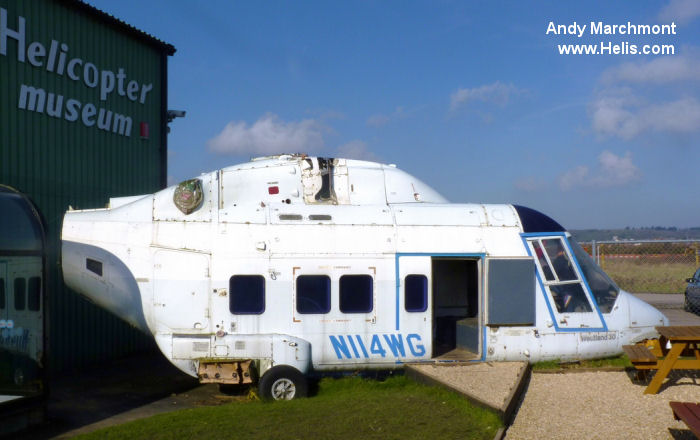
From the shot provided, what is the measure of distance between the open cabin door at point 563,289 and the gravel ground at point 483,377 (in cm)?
108

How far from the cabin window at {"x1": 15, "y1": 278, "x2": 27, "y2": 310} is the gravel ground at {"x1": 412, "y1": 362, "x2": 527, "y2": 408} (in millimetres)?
5867

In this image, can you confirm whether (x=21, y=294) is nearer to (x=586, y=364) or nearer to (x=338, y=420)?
(x=338, y=420)

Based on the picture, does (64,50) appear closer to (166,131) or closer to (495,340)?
(166,131)

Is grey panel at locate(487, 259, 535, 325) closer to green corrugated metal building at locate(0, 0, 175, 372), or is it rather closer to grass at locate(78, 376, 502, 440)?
grass at locate(78, 376, 502, 440)

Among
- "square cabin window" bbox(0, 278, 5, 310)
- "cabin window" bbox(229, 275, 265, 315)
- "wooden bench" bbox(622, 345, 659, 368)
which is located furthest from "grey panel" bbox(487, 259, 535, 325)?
"square cabin window" bbox(0, 278, 5, 310)

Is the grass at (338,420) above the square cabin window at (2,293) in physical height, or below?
below

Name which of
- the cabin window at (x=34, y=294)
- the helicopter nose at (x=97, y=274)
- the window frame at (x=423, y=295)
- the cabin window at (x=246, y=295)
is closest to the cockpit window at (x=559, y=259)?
the window frame at (x=423, y=295)

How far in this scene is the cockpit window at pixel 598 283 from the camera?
1064cm

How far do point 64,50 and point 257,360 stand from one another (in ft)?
24.3

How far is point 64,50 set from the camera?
1221 centimetres

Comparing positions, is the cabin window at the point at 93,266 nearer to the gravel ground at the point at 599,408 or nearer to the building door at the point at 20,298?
the building door at the point at 20,298

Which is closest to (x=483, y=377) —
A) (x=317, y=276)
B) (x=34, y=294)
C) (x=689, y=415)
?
(x=317, y=276)

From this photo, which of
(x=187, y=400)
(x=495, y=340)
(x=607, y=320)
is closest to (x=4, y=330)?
(x=187, y=400)

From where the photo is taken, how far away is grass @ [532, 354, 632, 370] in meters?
10.4
